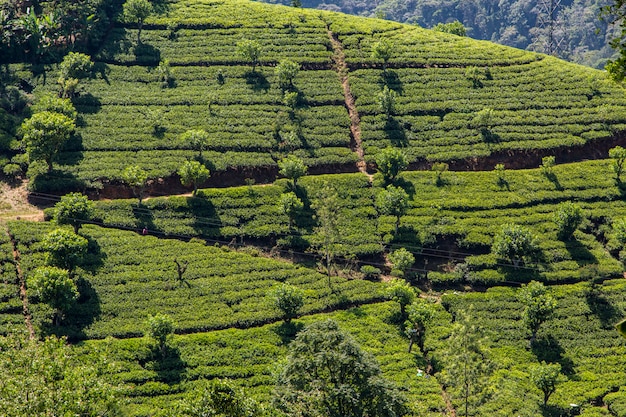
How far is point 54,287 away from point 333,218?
2325 cm

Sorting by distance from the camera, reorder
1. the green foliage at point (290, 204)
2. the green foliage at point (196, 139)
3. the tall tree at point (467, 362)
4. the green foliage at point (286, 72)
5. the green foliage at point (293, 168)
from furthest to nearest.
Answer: the green foliage at point (286, 72)
the green foliage at point (196, 139)
the green foliage at point (293, 168)
the green foliage at point (290, 204)
the tall tree at point (467, 362)

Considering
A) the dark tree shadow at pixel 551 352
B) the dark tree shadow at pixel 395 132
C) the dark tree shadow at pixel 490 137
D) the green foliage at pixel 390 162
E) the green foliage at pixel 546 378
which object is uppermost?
the dark tree shadow at pixel 490 137

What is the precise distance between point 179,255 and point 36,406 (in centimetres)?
2927

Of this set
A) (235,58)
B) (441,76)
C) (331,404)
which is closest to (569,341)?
(331,404)

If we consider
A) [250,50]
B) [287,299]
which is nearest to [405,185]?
[287,299]

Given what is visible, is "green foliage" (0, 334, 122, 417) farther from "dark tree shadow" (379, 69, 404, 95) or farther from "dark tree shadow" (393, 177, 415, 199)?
"dark tree shadow" (379, 69, 404, 95)

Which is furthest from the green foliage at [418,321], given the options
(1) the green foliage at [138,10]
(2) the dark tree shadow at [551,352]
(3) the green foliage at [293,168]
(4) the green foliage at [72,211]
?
(1) the green foliage at [138,10]

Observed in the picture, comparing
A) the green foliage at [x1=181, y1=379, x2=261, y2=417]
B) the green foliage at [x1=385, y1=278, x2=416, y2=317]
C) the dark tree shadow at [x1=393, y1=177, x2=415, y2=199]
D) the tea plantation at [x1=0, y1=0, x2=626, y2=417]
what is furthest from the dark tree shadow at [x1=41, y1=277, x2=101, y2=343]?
the dark tree shadow at [x1=393, y1=177, x2=415, y2=199]

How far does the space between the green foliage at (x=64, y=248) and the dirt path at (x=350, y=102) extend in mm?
30644

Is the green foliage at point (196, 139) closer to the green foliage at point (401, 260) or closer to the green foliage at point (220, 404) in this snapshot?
the green foliage at point (401, 260)

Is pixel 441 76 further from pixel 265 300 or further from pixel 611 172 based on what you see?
pixel 265 300

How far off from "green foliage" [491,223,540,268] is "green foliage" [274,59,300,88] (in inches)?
1258

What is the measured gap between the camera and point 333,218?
5716cm

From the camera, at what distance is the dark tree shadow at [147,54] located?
269ft
